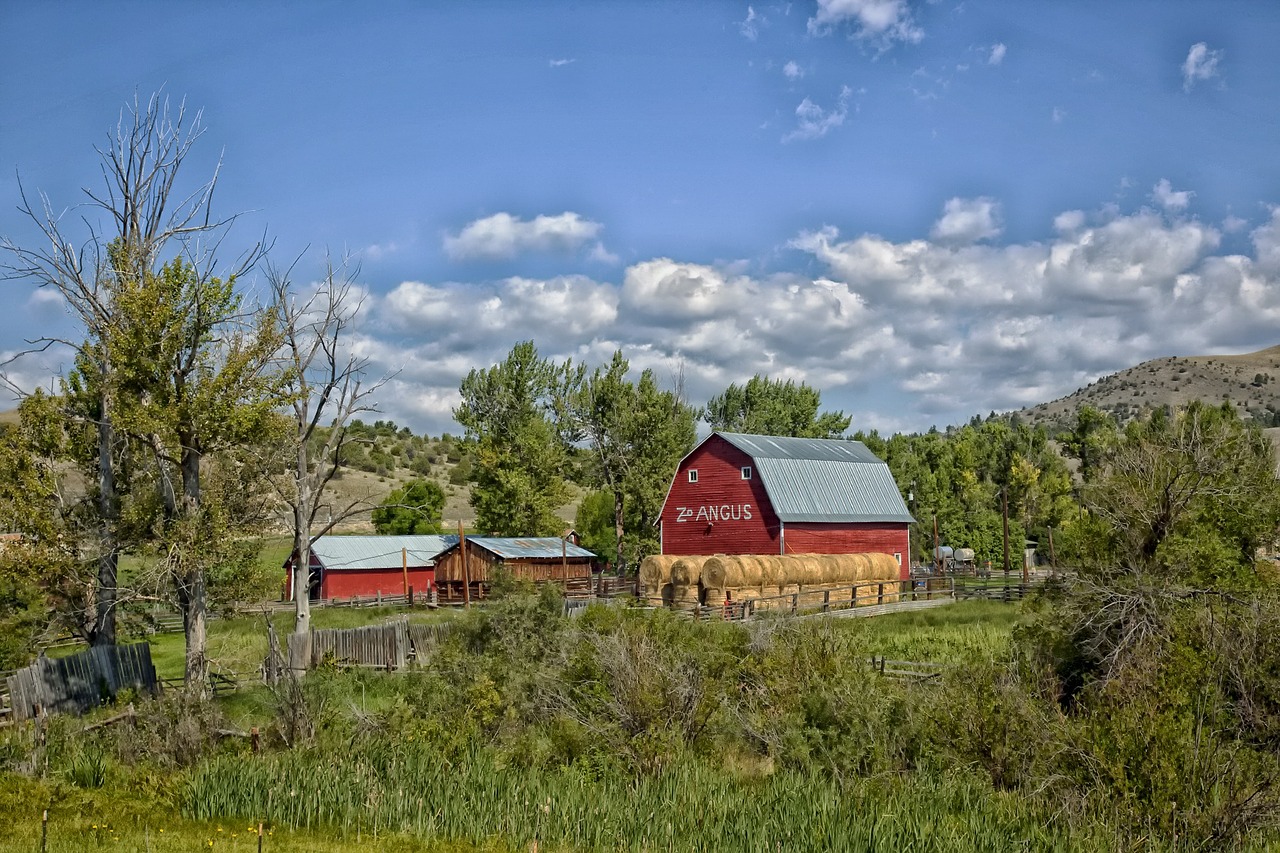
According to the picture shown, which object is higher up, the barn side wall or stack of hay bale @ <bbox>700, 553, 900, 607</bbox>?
the barn side wall

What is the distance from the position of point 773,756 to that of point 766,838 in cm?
478

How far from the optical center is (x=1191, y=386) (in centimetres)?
17175

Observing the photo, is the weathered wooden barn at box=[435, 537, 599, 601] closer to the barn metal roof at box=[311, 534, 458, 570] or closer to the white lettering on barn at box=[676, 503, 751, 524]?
the barn metal roof at box=[311, 534, 458, 570]

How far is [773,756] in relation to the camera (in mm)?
15711

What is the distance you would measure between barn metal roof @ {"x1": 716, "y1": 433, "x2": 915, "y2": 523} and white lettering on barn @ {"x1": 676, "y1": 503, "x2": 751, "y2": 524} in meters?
1.75

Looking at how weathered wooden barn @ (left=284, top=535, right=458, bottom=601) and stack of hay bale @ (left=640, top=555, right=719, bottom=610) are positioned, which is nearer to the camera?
stack of hay bale @ (left=640, top=555, right=719, bottom=610)

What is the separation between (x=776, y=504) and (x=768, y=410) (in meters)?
34.5

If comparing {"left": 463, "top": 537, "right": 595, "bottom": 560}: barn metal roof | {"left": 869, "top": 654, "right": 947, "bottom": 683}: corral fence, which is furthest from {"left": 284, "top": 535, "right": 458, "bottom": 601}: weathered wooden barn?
{"left": 869, "top": 654, "right": 947, "bottom": 683}: corral fence

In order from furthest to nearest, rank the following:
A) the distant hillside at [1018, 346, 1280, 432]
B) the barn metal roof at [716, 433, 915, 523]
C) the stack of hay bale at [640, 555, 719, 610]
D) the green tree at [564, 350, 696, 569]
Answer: the distant hillside at [1018, 346, 1280, 432] → the green tree at [564, 350, 696, 569] → the barn metal roof at [716, 433, 915, 523] → the stack of hay bale at [640, 555, 719, 610]

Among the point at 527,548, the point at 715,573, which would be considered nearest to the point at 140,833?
the point at 715,573

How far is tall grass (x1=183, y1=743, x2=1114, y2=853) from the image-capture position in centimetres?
1119

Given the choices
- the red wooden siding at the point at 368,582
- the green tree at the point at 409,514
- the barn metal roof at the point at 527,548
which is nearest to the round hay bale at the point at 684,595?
the barn metal roof at the point at 527,548

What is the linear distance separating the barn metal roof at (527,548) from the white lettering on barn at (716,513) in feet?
19.4

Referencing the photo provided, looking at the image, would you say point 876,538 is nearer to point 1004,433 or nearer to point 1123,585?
point 1123,585
